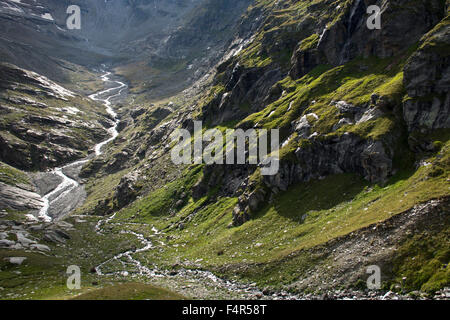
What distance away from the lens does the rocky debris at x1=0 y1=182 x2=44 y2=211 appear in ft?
483

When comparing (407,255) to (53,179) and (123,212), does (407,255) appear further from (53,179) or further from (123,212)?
(53,179)

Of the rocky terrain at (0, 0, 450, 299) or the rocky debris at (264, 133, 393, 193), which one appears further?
the rocky debris at (264, 133, 393, 193)

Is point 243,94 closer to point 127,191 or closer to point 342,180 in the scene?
point 127,191

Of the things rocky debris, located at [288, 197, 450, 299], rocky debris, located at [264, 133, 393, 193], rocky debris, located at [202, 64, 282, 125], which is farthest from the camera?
rocky debris, located at [202, 64, 282, 125]

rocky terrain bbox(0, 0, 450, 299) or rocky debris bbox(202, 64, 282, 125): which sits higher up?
rocky debris bbox(202, 64, 282, 125)

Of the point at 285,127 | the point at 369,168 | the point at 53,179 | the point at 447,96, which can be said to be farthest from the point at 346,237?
the point at 53,179

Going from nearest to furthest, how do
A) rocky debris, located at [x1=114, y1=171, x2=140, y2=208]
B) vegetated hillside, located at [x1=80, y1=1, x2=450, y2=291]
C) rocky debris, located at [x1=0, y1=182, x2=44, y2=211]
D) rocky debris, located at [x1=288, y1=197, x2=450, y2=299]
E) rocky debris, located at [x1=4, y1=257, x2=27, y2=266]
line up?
1. rocky debris, located at [x1=288, y1=197, x2=450, y2=299]
2. vegetated hillside, located at [x1=80, y1=1, x2=450, y2=291]
3. rocky debris, located at [x1=4, y1=257, x2=27, y2=266]
4. rocky debris, located at [x1=114, y1=171, x2=140, y2=208]
5. rocky debris, located at [x1=0, y1=182, x2=44, y2=211]

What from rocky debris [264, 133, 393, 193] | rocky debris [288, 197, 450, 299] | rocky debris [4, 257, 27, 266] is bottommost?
rocky debris [4, 257, 27, 266]

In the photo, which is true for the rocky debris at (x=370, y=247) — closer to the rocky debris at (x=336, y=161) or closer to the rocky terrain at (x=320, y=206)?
the rocky terrain at (x=320, y=206)

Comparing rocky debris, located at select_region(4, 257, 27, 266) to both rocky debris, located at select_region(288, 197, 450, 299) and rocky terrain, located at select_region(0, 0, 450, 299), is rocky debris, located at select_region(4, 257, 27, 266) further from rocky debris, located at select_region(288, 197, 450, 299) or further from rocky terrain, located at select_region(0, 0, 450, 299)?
rocky debris, located at select_region(288, 197, 450, 299)

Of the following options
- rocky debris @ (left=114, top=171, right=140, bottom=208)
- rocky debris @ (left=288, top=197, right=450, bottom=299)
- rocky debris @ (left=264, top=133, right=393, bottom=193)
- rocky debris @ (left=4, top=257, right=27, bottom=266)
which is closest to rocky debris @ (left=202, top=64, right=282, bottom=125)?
rocky debris @ (left=114, top=171, right=140, bottom=208)

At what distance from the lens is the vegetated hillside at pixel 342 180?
33594mm

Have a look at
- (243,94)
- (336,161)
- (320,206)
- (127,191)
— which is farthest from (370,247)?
(127,191)

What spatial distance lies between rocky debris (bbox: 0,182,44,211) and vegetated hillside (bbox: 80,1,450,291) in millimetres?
76071
